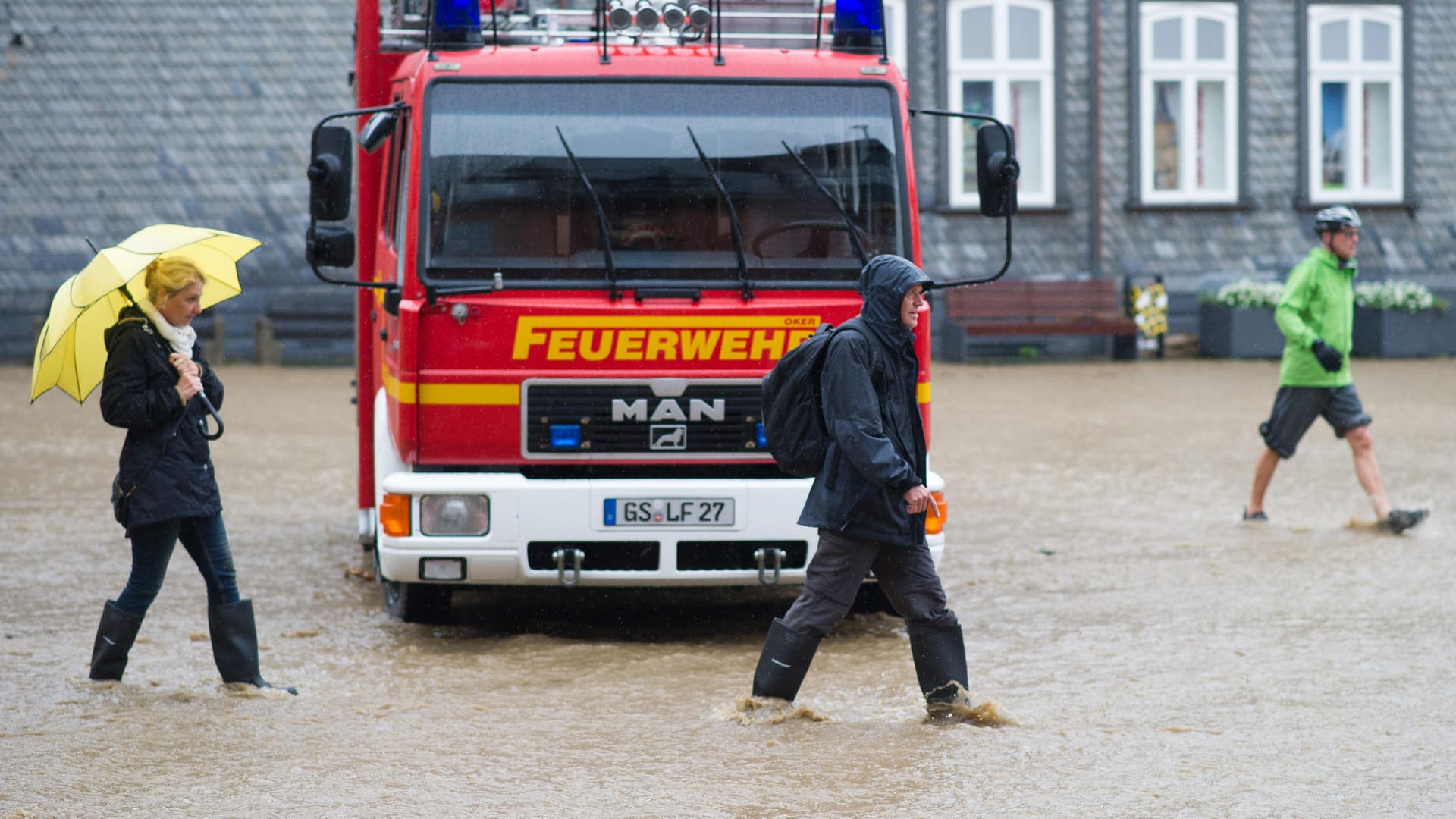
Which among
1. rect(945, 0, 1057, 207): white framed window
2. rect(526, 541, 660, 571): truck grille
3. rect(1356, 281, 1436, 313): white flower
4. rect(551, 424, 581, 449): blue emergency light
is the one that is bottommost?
rect(526, 541, 660, 571): truck grille

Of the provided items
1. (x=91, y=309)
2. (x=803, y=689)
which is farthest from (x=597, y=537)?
(x=91, y=309)

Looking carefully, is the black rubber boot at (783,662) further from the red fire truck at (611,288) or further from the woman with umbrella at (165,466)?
the woman with umbrella at (165,466)

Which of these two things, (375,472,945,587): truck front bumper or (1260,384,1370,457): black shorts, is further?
(1260,384,1370,457): black shorts

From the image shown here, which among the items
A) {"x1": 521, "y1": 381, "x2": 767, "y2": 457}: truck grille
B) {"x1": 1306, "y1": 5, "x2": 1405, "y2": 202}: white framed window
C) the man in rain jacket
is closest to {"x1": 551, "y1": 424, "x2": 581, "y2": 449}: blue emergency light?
{"x1": 521, "y1": 381, "x2": 767, "y2": 457}: truck grille

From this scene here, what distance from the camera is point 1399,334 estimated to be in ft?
78.0

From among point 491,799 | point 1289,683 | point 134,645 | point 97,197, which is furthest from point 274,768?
point 97,197

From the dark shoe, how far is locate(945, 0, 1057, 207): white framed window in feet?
47.2

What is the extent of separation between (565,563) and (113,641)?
1.70 metres

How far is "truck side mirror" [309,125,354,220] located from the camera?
7180mm

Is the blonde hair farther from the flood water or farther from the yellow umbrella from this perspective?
the flood water

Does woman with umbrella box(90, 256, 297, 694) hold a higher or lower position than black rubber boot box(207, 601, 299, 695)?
higher

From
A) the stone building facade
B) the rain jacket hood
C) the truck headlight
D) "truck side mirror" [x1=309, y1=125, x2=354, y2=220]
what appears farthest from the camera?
the stone building facade

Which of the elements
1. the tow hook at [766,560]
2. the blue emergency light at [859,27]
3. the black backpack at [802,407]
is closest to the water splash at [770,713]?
the black backpack at [802,407]

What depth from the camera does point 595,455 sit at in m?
7.35
